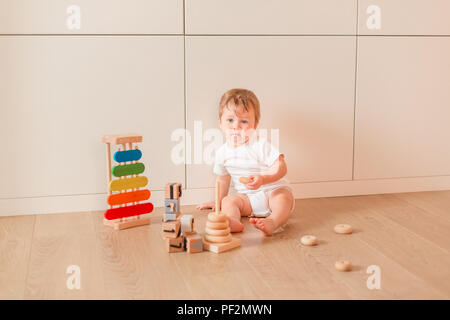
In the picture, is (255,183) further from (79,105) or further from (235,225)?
(79,105)

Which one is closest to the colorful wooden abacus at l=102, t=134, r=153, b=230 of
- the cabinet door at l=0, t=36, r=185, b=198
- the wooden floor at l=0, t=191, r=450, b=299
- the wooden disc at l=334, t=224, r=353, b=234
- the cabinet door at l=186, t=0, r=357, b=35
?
the wooden floor at l=0, t=191, r=450, b=299

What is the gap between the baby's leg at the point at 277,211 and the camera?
157cm

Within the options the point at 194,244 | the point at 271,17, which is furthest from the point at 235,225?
the point at 271,17

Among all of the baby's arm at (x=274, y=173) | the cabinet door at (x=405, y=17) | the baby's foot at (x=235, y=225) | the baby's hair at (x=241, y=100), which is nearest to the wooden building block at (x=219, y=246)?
the baby's foot at (x=235, y=225)

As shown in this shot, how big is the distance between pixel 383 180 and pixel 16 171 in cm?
145

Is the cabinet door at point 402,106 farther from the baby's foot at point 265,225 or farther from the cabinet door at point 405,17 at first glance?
the baby's foot at point 265,225

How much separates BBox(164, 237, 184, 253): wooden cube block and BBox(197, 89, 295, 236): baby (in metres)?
0.30

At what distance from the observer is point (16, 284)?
1223mm

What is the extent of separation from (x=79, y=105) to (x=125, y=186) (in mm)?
368

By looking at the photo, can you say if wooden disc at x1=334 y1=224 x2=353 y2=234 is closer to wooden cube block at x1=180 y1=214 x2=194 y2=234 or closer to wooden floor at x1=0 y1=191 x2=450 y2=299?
wooden floor at x1=0 y1=191 x2=450 y2=299
